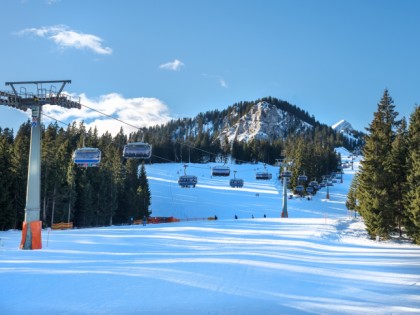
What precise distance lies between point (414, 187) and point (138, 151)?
21.5 meters

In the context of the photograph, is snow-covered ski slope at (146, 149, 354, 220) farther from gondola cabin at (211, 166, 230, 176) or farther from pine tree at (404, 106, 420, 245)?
pine tree at (404, 106, 420, 245)

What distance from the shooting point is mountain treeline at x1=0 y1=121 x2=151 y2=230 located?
41344mm

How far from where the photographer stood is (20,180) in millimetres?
42625

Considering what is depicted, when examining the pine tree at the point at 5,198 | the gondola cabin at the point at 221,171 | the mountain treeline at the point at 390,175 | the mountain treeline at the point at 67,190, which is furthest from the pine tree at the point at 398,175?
the pine tree at the point at 5,198

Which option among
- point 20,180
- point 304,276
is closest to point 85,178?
point 20,180

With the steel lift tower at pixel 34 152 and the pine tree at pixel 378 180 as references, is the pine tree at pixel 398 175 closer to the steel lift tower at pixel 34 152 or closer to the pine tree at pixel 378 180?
the pine tree at pixel 378 180

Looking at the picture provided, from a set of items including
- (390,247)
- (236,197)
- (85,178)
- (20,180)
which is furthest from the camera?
(236,197)

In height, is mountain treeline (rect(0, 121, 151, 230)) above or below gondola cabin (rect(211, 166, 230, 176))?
below

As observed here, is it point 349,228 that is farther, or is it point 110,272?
point 349,228

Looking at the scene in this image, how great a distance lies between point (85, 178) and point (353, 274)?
44.3 m

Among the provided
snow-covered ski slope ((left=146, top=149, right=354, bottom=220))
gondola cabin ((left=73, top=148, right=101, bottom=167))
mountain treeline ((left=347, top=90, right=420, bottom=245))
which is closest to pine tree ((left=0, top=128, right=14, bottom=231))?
gondola cabin ((left=73, top=148, right=101, bottom=167))

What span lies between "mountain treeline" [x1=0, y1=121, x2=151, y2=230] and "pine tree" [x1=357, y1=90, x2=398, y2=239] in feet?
86.0

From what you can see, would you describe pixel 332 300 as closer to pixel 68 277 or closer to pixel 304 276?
pixel 304 276

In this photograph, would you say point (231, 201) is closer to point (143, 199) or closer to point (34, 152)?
point (143, 199)
